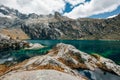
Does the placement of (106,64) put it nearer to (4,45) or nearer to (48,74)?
(48,74)

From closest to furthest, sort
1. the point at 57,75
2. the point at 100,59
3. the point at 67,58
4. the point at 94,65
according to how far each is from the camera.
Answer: the point at 57,75 → the point at 67,58 → the point at 94,65 → the point at 100,59

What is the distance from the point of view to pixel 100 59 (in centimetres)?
4672

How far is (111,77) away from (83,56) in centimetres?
696

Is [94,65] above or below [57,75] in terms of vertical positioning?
below

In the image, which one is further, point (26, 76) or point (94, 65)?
point (94, 65)

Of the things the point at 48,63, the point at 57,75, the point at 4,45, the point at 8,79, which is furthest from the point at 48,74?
the point at 4,45

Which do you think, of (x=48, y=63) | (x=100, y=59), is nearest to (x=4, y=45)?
(x=100, y=59)

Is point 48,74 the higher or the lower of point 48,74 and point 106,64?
the higher

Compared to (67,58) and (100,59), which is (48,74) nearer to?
(67,58)

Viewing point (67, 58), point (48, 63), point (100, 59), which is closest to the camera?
point (48, 63)

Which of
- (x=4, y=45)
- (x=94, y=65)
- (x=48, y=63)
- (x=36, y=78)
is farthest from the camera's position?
(x=4, y=45)

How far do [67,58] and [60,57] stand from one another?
56.0 inches

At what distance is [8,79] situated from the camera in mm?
19922

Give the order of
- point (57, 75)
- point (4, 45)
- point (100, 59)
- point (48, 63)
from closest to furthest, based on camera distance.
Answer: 1. point (57, 75)
2. point (48, 63)
3. point (100, 59)
4. point (4, 45)
